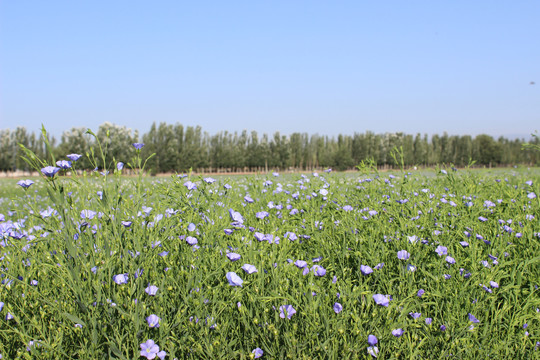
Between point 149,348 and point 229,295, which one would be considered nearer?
point 149,348

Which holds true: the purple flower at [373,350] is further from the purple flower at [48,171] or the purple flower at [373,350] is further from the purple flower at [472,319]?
the purple flower at [48,171]

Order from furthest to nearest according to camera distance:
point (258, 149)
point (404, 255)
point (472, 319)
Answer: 1. point (258, 149)
2. point (404, 255)
3. point (472, 319)

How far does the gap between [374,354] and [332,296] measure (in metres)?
0.44

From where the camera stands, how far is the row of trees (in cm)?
4144

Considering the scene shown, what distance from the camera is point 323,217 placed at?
11.6 ft

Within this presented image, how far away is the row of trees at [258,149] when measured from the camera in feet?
136

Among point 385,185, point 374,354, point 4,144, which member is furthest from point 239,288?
point 4,144

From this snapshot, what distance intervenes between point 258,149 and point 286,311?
159 feet

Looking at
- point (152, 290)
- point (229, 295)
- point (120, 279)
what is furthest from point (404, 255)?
point (120, 279)

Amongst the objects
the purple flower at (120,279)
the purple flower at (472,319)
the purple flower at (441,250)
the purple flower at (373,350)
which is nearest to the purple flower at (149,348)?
the purple flower at (120,279)

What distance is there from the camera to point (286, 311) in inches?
70.1

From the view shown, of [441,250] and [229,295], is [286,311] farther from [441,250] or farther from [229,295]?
[441,250]

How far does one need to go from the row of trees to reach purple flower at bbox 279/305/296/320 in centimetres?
3628

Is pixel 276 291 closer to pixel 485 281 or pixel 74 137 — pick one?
pixel 485 281
